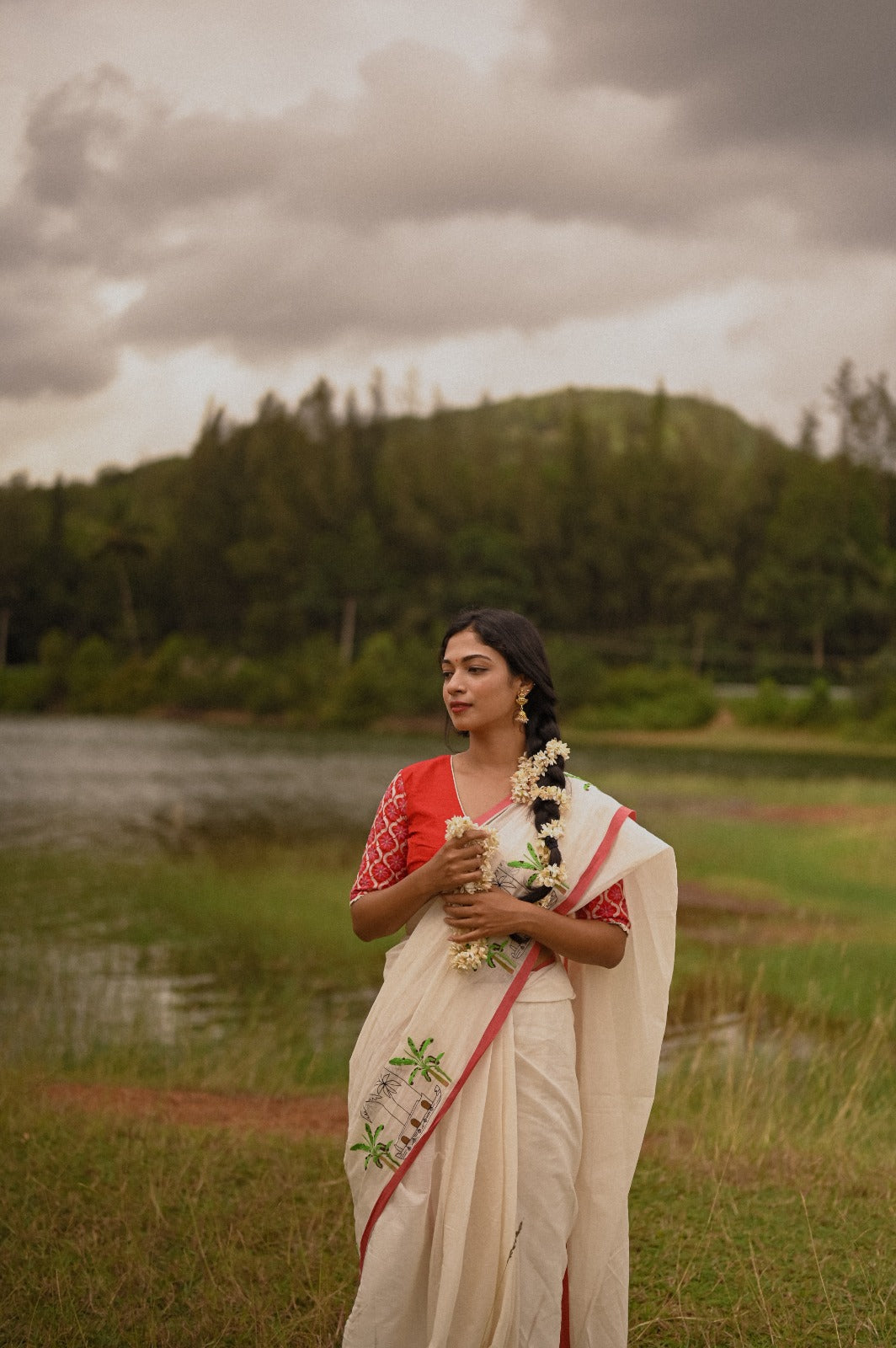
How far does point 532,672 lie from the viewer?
2.70 meters

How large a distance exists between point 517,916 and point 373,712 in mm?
52537

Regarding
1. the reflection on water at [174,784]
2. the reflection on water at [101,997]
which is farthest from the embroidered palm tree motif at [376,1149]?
the reflection on water at [174,784]

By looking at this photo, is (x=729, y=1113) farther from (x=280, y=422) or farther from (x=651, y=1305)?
(x=280, y=422)

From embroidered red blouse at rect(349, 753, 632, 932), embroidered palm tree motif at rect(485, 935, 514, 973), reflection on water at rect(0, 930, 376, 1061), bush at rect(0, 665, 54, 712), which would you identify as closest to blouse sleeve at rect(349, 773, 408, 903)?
embroidered red blouse at rect(349, 753, 632, 932)

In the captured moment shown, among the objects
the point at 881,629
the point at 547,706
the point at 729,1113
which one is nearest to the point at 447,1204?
the point at 547,706

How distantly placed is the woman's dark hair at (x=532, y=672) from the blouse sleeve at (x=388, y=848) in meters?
0.28

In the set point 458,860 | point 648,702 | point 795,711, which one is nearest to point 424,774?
point 458,860

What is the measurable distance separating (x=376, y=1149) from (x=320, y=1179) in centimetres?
212

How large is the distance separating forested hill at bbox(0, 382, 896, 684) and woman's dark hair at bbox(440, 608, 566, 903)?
196 ft

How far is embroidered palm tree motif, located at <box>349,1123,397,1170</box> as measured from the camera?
254cm

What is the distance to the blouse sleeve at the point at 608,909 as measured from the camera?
2684mm

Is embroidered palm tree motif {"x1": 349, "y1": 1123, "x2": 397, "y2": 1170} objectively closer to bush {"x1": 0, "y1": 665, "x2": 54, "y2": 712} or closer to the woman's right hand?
the woman's right hand

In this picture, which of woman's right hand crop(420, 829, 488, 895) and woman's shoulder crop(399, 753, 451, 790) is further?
woman's shoulder crop(399, 753, 451, 790)

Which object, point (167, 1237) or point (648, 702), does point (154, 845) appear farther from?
point (648, 702)
